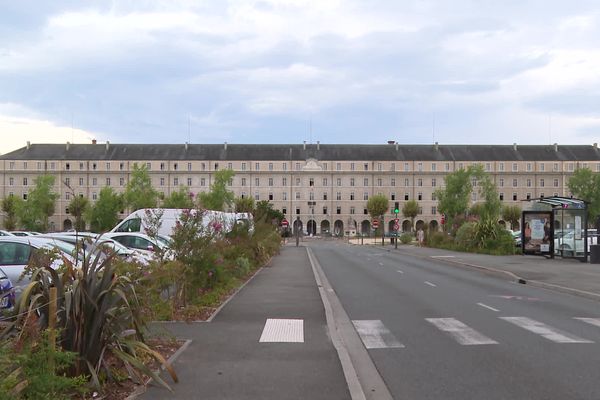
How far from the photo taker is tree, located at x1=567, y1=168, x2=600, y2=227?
110 meters

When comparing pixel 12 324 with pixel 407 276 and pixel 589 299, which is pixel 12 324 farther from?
pixel 407 276

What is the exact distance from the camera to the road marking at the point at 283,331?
9.75 meters

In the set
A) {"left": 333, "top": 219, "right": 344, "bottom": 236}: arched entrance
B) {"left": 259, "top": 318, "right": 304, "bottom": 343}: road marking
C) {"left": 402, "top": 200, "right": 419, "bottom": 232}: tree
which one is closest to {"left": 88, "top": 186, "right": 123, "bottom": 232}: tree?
{"left": 333, "top": 219, "right": 344, "bottom": 236}: arched entrance

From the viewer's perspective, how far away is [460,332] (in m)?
10.9

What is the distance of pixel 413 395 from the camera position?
6.78 metres

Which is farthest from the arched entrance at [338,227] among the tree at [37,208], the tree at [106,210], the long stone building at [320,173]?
the tree at [37,208]

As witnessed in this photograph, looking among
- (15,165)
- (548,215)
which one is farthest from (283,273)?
(15,165)

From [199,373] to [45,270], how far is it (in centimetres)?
206

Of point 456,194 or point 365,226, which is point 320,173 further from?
point 456,194

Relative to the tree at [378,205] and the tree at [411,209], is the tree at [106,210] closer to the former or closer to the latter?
the tree at [378,205]

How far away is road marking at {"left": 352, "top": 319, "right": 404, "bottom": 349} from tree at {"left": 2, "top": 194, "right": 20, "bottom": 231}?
301ft

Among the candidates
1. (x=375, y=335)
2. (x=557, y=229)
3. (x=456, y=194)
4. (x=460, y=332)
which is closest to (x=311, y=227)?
(x=456, y=194)

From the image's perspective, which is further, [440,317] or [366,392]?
[440,317]

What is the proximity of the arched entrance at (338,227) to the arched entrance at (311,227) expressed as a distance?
386cm
